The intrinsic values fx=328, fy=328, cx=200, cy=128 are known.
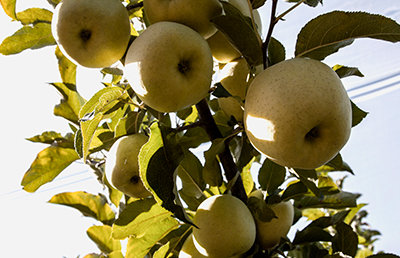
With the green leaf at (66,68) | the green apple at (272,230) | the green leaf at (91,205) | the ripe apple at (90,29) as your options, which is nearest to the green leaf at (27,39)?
the green leaf at (66,68)

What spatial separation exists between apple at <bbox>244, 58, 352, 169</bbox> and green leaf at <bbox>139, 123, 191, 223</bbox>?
168 millimetres

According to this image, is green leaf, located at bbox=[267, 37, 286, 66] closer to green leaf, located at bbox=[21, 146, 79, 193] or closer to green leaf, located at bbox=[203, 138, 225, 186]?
green leaf, located at bbox=[203, 138, 225, 186]

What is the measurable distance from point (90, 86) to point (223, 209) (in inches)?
124

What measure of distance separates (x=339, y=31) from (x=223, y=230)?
517 mm

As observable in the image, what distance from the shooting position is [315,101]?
0.55m

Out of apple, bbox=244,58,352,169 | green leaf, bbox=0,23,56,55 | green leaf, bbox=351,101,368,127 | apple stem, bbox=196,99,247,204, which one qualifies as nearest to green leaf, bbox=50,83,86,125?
green leaf, bbox=0,23,56,55

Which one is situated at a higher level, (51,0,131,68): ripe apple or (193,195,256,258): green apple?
(51,0,131,68): ripe apple

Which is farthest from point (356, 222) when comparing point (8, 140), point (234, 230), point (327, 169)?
point (8, 140)

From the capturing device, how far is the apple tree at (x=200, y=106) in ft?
1.96

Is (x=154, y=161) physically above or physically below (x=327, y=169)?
above

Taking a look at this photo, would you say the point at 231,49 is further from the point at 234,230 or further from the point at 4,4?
the point at 4,4

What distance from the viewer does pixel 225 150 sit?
915mm

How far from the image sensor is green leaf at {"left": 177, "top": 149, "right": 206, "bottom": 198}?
102cm

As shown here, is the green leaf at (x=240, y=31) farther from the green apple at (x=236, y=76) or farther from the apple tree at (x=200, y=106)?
the green apple at (x=236, y=76)
